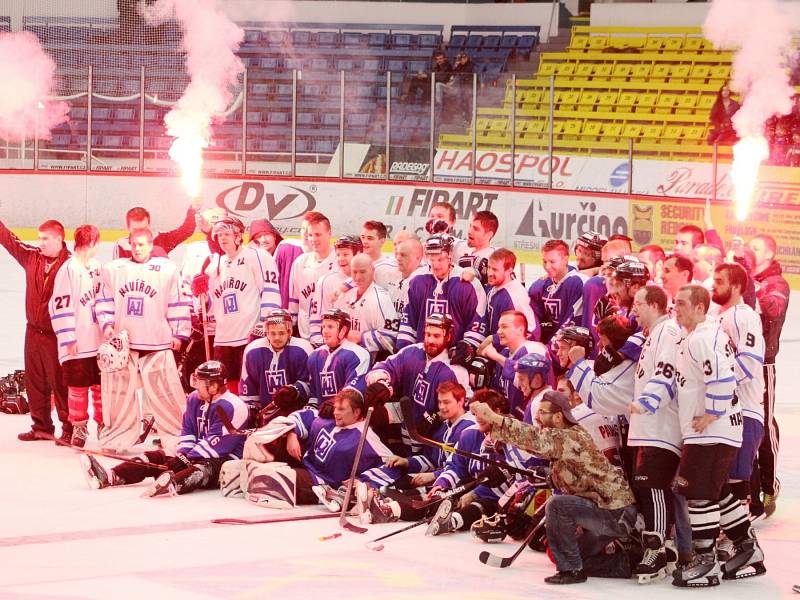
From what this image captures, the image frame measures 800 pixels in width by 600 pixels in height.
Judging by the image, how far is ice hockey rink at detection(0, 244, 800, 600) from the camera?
495cm

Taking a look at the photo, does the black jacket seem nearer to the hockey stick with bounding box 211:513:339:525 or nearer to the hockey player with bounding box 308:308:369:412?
the hockey player with bounding box 308:308:369:412

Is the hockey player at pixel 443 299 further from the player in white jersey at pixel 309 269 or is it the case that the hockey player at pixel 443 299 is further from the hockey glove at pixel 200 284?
the hockey glove at pixel 200 284

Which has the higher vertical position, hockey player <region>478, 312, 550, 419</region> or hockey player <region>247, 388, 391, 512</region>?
hockey player <region>478, 312, 550, 419</region>

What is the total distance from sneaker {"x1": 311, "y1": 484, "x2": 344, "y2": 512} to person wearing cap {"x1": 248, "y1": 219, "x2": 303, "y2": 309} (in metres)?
2.16

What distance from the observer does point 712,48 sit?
63.2 feet

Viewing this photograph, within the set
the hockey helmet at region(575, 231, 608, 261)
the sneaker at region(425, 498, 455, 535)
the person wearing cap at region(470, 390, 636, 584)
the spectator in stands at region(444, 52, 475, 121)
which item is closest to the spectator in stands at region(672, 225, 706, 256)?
the hockey helmet at region(575, 231, 608, 261)

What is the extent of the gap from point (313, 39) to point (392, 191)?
5.01 meters

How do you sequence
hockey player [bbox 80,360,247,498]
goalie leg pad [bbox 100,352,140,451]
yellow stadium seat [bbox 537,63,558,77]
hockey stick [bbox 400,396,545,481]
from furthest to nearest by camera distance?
yellow stadium seat [bbox 537,63,558,77]
goalie leg pad [bbox 100,352,140,451]
hockey player [bbox 80,360,247,498]
hockey stick [bbox 400,396,545,481]

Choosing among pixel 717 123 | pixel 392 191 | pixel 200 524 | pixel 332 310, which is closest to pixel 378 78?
pixel 392 191

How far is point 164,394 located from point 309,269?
1210 millimetres

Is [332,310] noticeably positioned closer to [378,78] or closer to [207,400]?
[207,400]

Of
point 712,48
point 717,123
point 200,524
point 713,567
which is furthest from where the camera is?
point 712,48

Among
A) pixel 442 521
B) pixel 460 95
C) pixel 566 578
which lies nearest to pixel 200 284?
pixel 442 521

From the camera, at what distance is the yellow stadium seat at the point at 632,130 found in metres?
18.5
